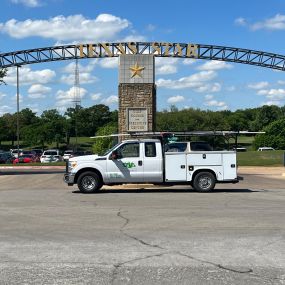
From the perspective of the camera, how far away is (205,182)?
1933 centimetres

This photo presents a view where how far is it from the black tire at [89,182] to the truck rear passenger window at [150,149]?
202cm

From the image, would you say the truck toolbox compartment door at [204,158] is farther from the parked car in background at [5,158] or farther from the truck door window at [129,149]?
the parked car in background at [5,158]

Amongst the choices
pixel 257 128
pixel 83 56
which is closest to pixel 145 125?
pixel 83 56

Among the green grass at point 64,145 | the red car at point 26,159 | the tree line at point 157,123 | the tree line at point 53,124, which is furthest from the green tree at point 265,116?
the red car at point 26,159

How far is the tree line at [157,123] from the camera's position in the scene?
97.2m

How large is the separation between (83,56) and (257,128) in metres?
96.0

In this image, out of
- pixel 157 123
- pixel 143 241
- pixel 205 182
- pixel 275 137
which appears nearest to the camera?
pixel 143 241

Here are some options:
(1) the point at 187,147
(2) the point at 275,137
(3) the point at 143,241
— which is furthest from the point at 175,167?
(2) the point at 275,137

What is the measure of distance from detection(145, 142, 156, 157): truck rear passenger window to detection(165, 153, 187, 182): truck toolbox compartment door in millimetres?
527

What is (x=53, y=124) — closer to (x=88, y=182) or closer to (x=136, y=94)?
(x=136, y=94)

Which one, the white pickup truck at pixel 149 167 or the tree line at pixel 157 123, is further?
the tree line at pixel 157 123

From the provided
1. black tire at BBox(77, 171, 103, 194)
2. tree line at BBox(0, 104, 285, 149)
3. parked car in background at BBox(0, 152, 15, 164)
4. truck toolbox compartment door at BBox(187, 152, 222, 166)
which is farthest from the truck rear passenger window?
tree line at BBox(0, 104, 285, 149)

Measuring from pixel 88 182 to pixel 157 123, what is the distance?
8226 centimetres

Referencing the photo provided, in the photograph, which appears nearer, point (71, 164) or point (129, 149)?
point (71, 164)
